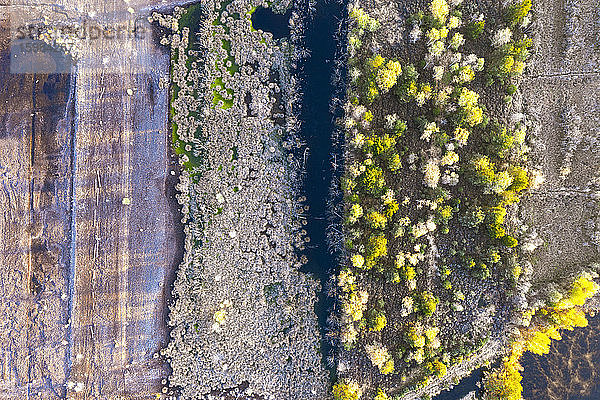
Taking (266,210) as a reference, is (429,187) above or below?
above

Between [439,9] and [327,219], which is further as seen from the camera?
[327,219]

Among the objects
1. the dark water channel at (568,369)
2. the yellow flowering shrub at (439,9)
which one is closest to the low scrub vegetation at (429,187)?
the yellow flowering shrub at (439,9)

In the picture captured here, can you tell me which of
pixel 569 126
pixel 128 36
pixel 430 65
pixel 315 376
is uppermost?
pixel 128 36

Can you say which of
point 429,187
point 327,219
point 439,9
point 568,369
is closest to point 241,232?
point 327,219

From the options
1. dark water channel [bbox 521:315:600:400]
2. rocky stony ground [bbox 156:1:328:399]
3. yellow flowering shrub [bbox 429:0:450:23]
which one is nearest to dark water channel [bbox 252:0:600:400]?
dark water channel [bbox 521:315:600:400]

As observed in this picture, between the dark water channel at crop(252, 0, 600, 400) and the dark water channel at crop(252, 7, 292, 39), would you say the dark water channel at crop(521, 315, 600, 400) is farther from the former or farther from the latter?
the dark water channel at crop(252, 7, 292, 39)

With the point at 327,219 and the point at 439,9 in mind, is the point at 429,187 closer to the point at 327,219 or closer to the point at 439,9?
the point at 327,219

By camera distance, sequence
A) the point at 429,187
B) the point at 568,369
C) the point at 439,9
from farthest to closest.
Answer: the point at 568,369, the point at 429,187, the point at 439,9

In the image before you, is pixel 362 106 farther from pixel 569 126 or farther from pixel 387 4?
pixel 569 126

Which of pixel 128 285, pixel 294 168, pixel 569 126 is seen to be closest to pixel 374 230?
pixel 294 168
